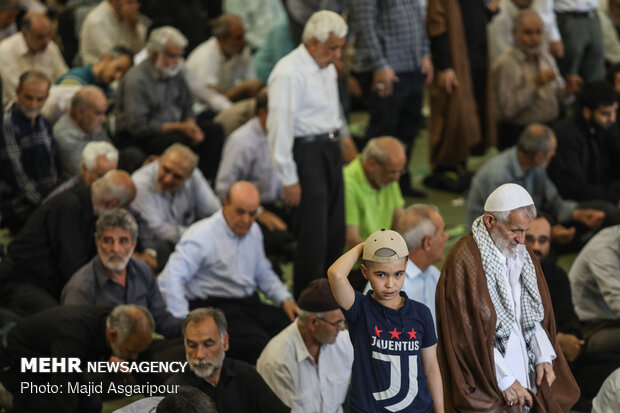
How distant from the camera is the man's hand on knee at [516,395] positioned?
169 inches

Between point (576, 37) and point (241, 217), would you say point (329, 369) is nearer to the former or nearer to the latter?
point (241, 217)

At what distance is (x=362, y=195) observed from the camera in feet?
21.4

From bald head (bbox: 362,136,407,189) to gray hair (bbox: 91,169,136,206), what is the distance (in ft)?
4.41

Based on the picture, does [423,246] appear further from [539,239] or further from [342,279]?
[342,279]

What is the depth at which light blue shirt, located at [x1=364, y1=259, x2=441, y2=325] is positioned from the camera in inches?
197

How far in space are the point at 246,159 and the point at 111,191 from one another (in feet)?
4.66

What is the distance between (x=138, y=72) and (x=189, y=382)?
3350 mm

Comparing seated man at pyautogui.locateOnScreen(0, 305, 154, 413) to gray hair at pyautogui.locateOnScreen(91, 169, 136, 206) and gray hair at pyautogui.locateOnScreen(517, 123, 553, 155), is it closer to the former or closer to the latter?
gray hair at pyautogui.locateOnScreen(91, 169, 136, 206)

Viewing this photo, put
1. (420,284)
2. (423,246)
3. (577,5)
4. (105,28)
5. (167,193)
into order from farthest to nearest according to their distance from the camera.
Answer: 1. (577,5)
2. (105,28)
3. (167,193)
4. (423,246)
5. (420,284)

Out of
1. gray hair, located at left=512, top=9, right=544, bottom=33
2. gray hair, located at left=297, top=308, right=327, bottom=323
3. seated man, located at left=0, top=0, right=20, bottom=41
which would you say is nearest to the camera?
gray hair, located at left=297, top=308, right=327, bottom=323

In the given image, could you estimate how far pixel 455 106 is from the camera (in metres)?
8.12

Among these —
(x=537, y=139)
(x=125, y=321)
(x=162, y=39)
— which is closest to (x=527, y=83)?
(x=537, y=139)

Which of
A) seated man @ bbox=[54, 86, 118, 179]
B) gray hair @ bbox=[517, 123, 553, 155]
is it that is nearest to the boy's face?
gray hair @ bbox=[517, 123, 553, 155]

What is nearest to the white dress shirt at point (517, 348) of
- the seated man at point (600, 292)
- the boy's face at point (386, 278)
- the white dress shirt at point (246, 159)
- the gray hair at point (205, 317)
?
the boy's face at point (386, 278)
